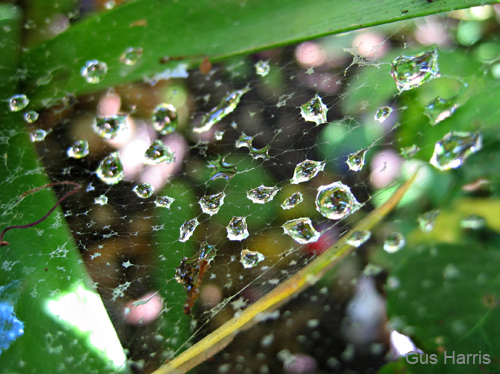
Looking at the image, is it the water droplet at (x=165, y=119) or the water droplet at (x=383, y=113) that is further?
the water droplet at (x=165, y=119)

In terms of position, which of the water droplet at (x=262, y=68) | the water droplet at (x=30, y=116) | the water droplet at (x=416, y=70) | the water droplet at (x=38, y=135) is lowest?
the water droplet at (x=38, y=135)

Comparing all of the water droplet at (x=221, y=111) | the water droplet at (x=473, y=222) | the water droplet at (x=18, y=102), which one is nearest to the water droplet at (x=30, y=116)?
the water droplet at (x=18, y=102)

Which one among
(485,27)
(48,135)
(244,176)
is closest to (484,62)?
(485,27)

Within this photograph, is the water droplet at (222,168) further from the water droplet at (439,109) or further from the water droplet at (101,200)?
the water droplet at (439,109)

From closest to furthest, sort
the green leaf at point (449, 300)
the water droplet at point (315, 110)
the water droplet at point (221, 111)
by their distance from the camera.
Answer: the green leaf at point (449, 300) < the water droplet at point (315, 110) < the water droplet at point (221, 111)

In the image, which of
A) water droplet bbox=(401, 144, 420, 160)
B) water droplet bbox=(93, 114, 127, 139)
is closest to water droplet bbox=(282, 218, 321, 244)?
water droplet bbox=(401, 144, 420, 160)

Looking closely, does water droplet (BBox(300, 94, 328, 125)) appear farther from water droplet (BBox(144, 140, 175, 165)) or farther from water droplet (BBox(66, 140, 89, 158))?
water droplet (BBox(66, 140, 89, 158))

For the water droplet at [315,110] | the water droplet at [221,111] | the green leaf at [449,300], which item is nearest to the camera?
the green leaf at [449,300]

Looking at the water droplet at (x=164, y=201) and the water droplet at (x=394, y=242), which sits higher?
the water droplet at (x=164, y=201)
